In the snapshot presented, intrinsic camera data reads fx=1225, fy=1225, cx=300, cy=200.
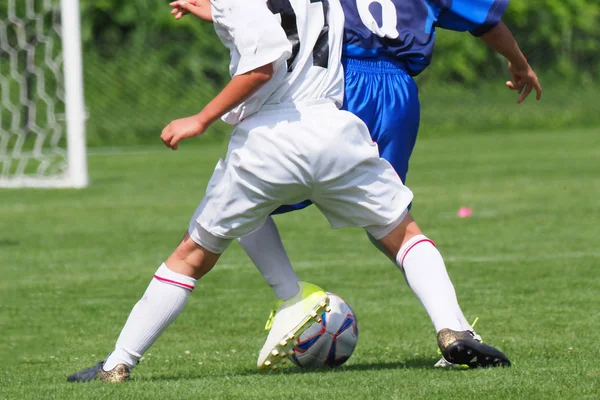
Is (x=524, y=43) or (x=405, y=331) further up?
(x=405, y=331)

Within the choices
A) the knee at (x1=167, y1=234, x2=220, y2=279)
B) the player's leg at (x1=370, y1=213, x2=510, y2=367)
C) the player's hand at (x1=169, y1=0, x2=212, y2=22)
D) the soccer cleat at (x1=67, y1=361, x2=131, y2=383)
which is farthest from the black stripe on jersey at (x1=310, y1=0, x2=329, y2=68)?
the soccer cleat at (x1=67, y1=361, x2=131, y2=383)

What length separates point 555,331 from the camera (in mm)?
5043

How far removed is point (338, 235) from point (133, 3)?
43.4 feet

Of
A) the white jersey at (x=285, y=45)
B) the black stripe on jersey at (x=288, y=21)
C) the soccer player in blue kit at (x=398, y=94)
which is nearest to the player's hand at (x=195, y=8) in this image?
the soccer player in blue kit at (x=398, y=94)

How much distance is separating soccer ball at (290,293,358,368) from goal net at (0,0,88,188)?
8.32 m

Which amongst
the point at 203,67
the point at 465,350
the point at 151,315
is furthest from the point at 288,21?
the point at 203,67

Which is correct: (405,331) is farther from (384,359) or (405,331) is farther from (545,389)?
(545,389)

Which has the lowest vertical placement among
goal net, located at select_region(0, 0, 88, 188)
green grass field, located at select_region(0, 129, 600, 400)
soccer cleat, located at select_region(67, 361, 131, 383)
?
goal net, located at select_region(0, 0, 88, 188)

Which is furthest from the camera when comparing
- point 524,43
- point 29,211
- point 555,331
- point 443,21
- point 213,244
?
point 524,43

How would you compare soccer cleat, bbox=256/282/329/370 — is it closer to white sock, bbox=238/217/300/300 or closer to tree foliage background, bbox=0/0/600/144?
white sock, bbox=238/217/300/300

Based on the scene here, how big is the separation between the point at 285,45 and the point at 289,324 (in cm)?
103

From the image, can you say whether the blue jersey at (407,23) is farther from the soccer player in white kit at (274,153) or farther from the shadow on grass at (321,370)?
the shadow on grass at (321,370)

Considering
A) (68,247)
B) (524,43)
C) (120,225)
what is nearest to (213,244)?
(68,247)

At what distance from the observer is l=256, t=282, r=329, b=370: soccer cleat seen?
14.0ft
